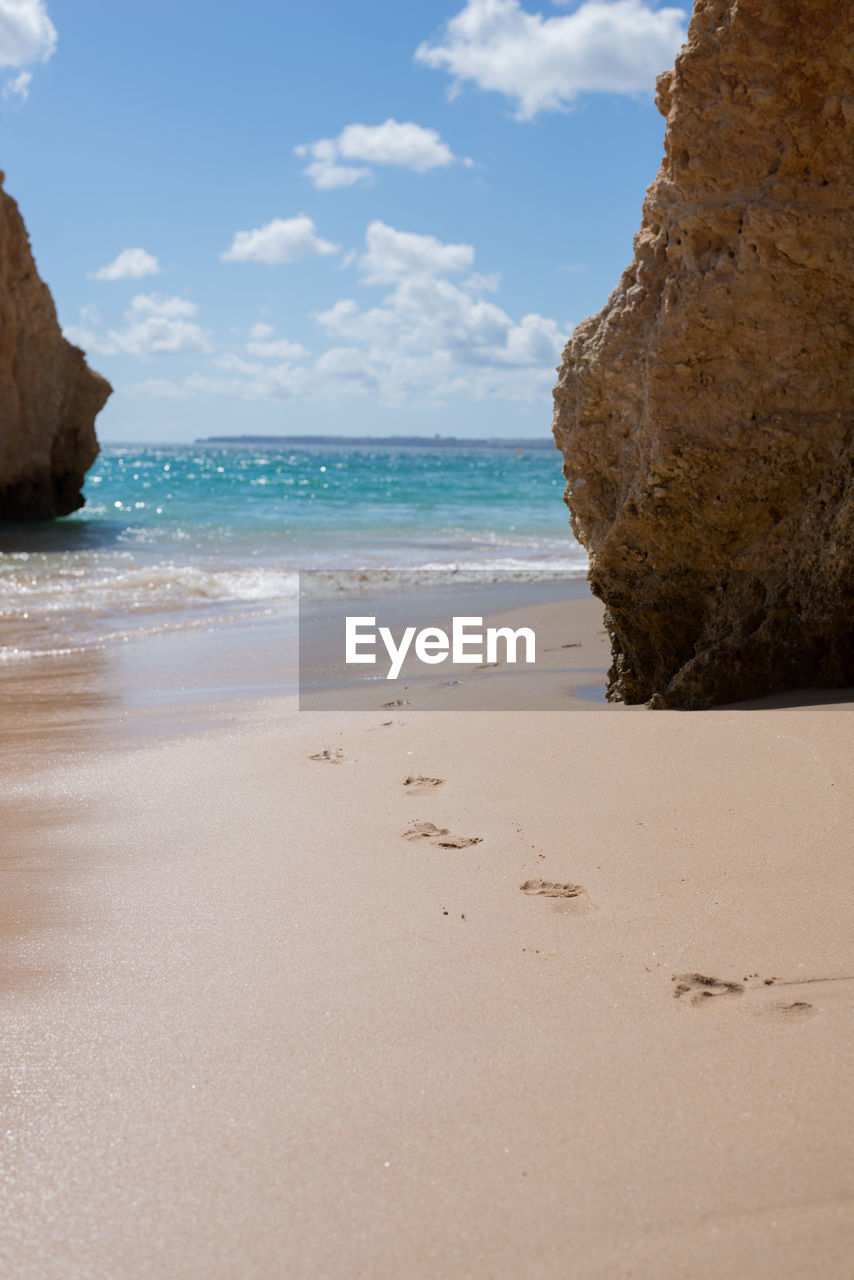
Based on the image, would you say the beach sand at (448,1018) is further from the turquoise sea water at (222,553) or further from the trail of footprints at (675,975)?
the turquoise sea water at (222,553)

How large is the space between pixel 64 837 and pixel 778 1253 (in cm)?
244

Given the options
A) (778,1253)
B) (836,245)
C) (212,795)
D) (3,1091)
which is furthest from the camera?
(836,245)

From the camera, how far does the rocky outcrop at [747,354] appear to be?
398 cm

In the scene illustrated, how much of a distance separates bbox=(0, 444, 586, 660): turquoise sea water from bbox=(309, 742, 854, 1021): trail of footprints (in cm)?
514

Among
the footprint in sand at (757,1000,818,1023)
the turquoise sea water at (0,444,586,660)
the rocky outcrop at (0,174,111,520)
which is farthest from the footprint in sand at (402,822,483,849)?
the rocky outcrop at (0,174,111,520)

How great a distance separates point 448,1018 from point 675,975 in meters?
0.48

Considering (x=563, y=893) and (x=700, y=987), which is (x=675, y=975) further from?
(x=563, y=893)

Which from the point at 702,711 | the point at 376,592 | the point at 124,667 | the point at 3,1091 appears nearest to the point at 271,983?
the point at 3,1091

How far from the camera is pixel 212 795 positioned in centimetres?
350

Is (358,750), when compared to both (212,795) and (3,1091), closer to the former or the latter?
(212,795)

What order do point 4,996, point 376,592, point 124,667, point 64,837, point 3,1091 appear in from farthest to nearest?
point 376,592 < point 124,667 < point 64,837 < point 4,996 < point 3,1091

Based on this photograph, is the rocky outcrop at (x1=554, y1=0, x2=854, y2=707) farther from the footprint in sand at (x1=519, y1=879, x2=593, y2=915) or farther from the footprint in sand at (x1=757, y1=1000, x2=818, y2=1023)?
the footprint in sand at (x1=757, y1=1000, x2=818, y2=1023)

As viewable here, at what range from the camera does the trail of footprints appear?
1953 mm

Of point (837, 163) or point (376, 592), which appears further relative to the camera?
point (376, 592)
